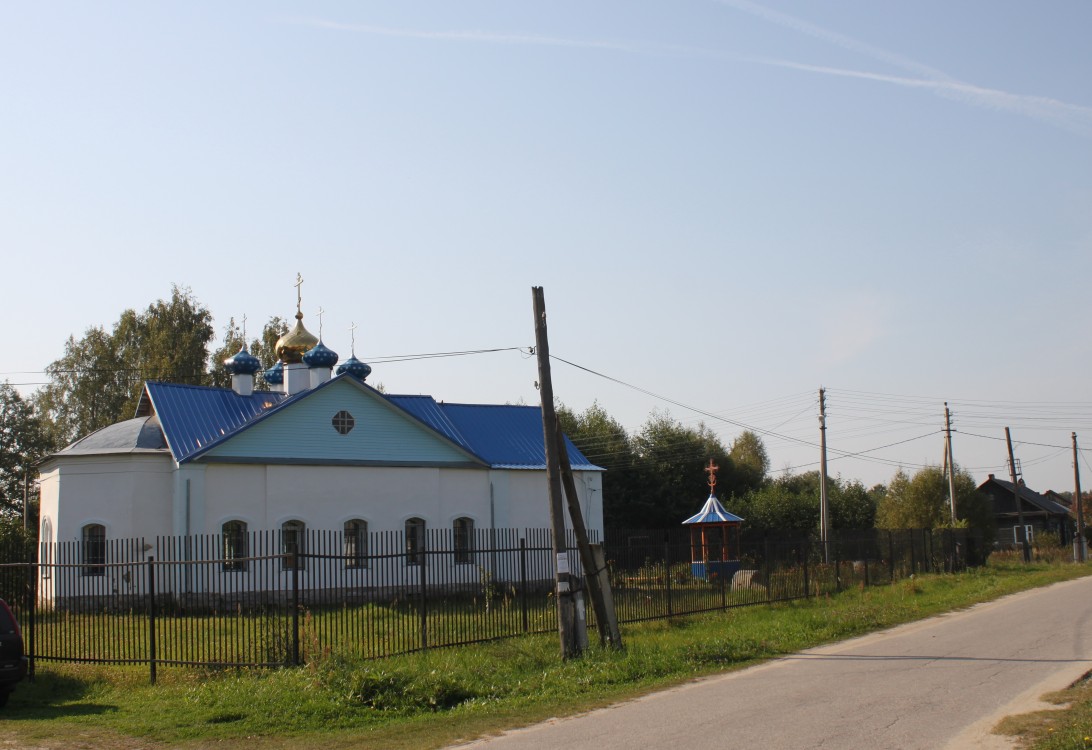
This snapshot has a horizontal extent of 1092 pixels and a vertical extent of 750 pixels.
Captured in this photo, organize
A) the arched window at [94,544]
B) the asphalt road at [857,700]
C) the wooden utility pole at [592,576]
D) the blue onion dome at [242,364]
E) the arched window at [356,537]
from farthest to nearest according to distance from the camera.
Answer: the blue onion dome at [242,364] < the arched window at [356,537] < the arched window at [94,544] < the wooden utility pole at [592,576] < the asphalt road at [857,700]

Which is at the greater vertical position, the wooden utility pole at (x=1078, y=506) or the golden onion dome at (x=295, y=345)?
the golden onion dome at (x=295, y=345)

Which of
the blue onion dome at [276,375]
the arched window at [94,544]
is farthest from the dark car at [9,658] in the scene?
the blue onion dome at [276,375]

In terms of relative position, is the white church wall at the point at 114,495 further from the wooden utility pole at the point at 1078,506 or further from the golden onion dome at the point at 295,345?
the wooden utility pole at the point at 1078,506

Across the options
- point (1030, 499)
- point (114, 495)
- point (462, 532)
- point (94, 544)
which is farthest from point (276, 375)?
point (1030, 499)

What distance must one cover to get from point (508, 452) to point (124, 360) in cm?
2437

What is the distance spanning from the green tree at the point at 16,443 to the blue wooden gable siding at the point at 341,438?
28735mm

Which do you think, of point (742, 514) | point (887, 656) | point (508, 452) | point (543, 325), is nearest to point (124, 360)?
point (508, 452)

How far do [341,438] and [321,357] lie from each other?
153 inches

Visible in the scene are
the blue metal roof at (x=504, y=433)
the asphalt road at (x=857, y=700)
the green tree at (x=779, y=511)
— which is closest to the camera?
the asphalt road at (x=857, y=700)

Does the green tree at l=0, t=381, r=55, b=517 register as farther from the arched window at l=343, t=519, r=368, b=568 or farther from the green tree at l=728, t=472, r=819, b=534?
the green tree at l=728, t=472, r=819, b=534

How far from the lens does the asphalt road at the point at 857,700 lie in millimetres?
9297

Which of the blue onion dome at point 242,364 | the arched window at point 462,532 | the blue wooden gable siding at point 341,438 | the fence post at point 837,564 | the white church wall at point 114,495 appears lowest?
the fence post at point 837,564

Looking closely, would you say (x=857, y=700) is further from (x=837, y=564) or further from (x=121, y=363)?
(x=121, y=363)

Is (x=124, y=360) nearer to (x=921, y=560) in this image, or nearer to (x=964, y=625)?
(x=921, y=560)
